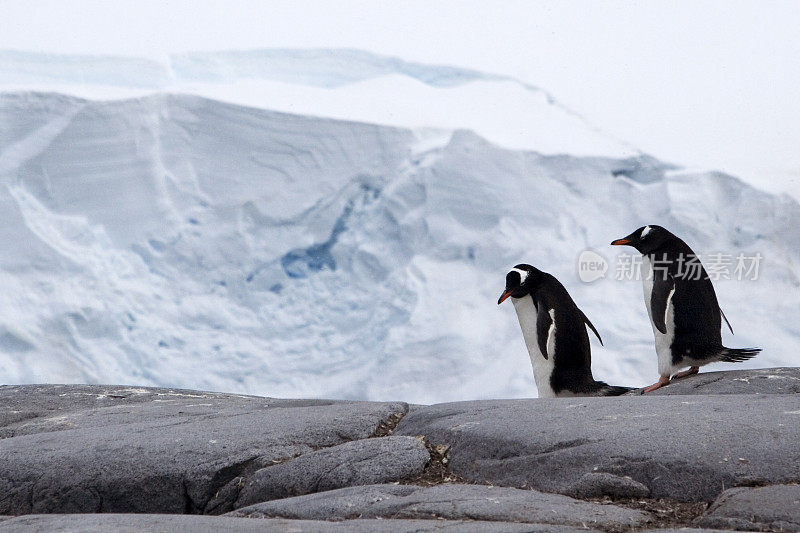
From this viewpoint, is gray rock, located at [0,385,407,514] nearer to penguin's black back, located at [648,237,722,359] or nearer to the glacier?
penguin's black back, located at [648,237,722,359]

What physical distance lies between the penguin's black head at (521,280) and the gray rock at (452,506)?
57.5 inches

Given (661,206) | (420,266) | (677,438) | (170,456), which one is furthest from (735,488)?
(661,206)

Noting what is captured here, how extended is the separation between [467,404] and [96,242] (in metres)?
6.07

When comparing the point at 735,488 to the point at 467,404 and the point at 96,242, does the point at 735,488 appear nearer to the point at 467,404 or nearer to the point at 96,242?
the point at 467,404

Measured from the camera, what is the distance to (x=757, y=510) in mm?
1391

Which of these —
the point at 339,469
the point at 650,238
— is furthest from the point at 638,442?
the point at 650,238

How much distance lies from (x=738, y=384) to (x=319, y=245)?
5390 mm

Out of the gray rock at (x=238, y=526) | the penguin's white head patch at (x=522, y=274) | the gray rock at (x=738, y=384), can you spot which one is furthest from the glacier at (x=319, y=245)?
the gray rock at (x=238, y=526)

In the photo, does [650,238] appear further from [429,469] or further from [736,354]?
[429,469]

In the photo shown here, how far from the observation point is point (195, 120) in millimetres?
8164

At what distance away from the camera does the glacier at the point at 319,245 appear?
7.32 meters

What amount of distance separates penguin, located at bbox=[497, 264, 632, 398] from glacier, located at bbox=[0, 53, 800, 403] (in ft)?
13.4

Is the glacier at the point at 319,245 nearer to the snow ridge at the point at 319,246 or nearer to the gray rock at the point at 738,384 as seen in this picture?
the snow ridge at the point at 319,246

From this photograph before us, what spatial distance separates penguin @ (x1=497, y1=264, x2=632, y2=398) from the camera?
297 cm
